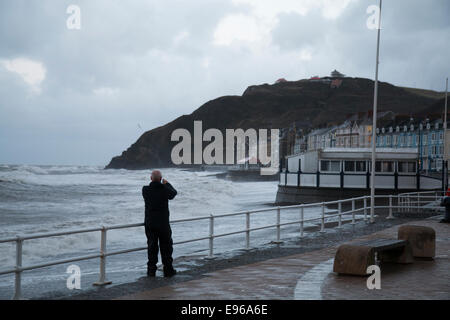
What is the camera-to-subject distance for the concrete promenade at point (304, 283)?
7.98 metres

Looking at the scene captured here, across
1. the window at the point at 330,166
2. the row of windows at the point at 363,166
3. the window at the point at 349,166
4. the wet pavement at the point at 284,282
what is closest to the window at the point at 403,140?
the row of windows at the point at 363,166

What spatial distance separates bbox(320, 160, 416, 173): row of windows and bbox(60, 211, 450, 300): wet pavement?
93.4 feet

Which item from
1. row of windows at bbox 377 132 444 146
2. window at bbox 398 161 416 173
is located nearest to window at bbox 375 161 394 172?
window at bbox 398 161 416 173

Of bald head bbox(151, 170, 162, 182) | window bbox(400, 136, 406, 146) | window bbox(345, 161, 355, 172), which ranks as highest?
window bbox(400, 136, 406, 146)

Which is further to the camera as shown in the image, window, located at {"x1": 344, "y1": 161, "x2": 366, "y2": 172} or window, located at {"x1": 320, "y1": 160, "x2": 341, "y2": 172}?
window, located at {"x1": 320, "y1": 160, "x2": 341, "y2": 172}

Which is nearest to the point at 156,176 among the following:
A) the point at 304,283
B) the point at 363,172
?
the point at 304,283

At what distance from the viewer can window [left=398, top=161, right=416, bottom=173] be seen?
41.4 m

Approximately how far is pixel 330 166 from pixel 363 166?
2381mm

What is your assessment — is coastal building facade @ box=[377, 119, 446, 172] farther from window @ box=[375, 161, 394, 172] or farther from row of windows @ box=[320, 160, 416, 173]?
window @ box=[375, 161, 394, 172]

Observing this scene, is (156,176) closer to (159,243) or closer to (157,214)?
(157,214)

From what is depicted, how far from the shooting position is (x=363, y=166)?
41344mm

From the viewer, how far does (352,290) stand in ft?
27.1
